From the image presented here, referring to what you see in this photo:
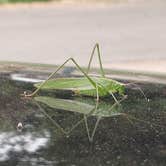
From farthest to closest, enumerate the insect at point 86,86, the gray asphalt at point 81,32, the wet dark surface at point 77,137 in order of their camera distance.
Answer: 1. the gray asphalt at point 81,32
2. the insect at point 86,86
3. the wet dark surface at point 77,137

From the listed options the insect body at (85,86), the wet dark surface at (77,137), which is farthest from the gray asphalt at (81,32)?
the wet dark surface at (77,137)

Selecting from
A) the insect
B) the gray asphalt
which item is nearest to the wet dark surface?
the insect

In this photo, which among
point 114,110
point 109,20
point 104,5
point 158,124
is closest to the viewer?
point 158,124

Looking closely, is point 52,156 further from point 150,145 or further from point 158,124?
point 158,124

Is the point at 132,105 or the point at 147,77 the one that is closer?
the point at 132,105

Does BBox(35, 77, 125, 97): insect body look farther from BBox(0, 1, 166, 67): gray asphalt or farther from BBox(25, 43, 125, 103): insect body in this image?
BBox(0, 1, 166, 67): gray asphalt

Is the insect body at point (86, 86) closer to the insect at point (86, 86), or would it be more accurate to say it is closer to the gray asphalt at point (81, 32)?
the insect at point (86, 86)

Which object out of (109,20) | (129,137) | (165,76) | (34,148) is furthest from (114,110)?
(109,20)
